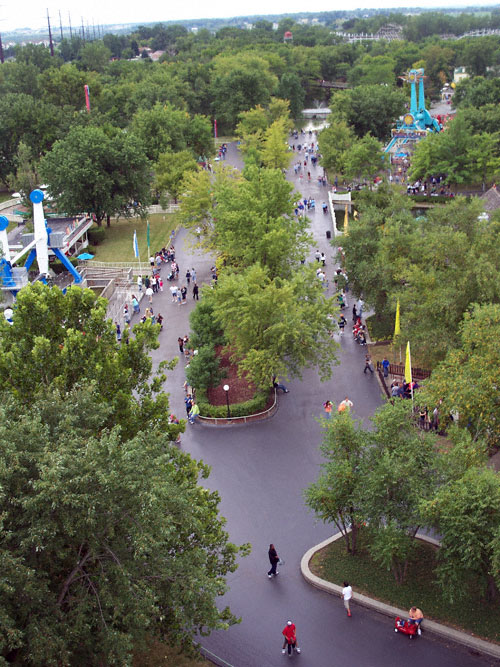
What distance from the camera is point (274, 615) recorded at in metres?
18.5

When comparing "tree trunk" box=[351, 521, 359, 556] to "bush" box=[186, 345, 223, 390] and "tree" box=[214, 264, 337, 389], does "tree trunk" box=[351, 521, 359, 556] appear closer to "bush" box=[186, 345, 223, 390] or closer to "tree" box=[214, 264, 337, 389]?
"tree" box=[214, 264, 337, 389]

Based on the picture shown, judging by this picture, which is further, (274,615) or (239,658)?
(274,615)

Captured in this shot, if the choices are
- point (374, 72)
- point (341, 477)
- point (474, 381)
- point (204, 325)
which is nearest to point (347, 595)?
point (341, 477)

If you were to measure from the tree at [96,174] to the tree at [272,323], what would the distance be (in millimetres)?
24150

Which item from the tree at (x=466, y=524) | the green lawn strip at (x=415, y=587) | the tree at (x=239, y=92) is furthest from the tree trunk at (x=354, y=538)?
the tree at (x=239, y=92)

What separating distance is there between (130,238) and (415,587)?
39.9m

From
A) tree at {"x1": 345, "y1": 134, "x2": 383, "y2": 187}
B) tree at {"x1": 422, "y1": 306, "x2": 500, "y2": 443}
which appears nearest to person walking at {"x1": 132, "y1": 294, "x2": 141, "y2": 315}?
tree at {"x1": 422, "y1": 306, "x2": 500, "y2": 443}

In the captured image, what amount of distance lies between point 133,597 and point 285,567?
25.5 ft

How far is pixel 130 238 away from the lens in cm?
5309

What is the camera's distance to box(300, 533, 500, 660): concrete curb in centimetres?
1695

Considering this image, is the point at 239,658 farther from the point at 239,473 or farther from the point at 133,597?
the point at 239,473

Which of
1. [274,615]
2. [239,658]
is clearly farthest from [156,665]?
[274,615]

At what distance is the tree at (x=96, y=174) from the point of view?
50.3m

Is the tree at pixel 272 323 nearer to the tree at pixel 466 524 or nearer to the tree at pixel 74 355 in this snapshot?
the tree at pixel 74 355
